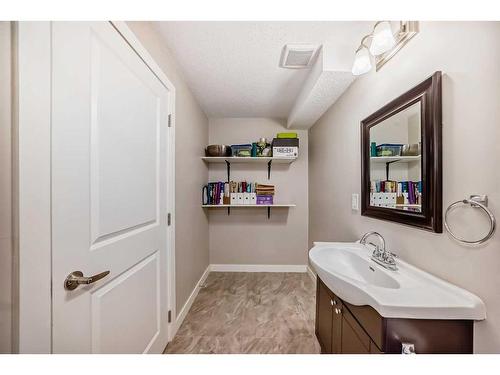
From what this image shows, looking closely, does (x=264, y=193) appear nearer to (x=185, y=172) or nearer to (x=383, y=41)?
(x=185, y=172)

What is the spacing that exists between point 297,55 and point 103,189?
159 centimetres

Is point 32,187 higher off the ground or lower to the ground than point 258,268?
higher

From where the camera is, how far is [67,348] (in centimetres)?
72

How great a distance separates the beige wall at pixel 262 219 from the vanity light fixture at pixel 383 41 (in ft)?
5.97

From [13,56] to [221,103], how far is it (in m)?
2.14

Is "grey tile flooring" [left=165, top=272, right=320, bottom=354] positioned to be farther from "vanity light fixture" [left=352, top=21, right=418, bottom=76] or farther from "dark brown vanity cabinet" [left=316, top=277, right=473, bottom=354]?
"vanity light fixture" [left=352, top=21, right=418, bottom=76]

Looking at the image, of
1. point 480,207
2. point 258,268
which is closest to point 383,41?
point 480,207

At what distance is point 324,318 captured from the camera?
1398 millimetres

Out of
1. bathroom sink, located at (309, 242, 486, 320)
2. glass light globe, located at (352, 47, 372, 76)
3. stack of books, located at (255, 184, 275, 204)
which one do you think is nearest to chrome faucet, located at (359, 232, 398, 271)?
bathroom sink, located at (309, 242, 486, 320)

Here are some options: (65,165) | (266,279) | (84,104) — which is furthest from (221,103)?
(266,279)

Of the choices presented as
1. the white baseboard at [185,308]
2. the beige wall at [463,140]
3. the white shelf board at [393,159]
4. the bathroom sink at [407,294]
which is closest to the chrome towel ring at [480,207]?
the beige wall at [463,140]

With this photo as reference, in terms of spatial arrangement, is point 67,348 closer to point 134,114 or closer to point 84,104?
point 84,104

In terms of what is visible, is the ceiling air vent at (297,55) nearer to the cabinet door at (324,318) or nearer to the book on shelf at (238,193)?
the book on shelf at (238,193)

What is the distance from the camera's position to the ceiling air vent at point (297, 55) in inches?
59.3
